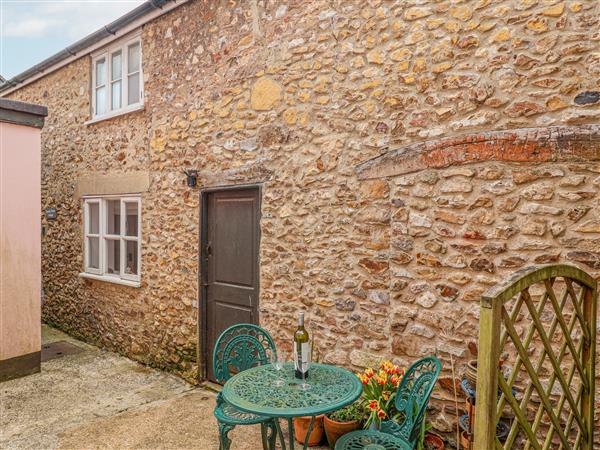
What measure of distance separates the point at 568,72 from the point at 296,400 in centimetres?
257

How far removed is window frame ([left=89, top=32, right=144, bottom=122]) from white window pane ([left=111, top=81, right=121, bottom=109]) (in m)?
0.04

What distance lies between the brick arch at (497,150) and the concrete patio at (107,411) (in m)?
2.52

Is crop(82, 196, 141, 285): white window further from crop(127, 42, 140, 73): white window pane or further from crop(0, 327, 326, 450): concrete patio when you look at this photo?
crop(127, 42, 140, 73): white window pane

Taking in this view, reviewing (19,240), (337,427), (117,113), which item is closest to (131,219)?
(19,240)

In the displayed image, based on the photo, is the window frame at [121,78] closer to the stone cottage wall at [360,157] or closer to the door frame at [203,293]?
the stone cottage wall at [360,157]

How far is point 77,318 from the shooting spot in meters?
6.65

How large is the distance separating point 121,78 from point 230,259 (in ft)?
10.9

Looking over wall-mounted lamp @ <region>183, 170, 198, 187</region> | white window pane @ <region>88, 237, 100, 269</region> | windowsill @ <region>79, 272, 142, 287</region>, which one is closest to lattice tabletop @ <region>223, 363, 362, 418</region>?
wall-mounted lamp @ <region>183, 170, 198, 187</region>

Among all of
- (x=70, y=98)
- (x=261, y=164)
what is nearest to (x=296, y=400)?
(x=261, y=164)

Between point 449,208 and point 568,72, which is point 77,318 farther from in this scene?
point 568,72

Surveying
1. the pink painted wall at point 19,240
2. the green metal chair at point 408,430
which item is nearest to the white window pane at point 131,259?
the pink painted wall at point 19,240

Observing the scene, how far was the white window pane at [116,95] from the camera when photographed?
6.02 m

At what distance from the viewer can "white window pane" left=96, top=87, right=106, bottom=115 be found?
6.23m

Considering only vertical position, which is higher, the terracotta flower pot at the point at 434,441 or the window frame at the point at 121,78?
the window frame at the point at 121,78
